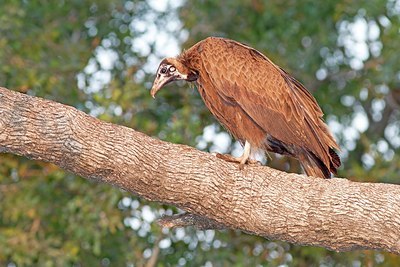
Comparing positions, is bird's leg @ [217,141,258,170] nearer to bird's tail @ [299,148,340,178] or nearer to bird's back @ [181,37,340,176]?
bird's back @ [181,37,340,176]

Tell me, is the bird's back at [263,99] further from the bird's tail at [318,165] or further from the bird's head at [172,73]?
the bird's head at [172,73]

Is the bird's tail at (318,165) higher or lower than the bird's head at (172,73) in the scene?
lower

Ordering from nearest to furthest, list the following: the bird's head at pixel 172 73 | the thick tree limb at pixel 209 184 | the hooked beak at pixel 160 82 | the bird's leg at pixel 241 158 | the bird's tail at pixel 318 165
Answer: the thick tree limb at pixel 209 184 → the bird's leg at pixel 241 158 → the bird's tail at pixel 318 165 → the bird's head at pixel 172 73 → the hooked beak at pixel 160 82

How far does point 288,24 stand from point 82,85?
198cm

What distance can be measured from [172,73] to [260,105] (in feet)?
2.13

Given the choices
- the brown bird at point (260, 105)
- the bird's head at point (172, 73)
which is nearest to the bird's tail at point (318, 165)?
the brown bird at point (260, 105)

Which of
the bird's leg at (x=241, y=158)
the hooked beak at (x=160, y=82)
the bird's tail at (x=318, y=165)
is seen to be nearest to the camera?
the bird's leg at (x=241, y=158)

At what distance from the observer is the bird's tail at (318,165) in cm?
640

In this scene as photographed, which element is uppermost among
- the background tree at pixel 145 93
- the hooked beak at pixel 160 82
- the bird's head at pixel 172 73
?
the bird's head at pixel 172 73

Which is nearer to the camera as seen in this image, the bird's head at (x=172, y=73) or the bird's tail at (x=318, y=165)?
the bird's tail at (x=318, y=165)

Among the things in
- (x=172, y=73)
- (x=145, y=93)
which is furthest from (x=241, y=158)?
(x=145, y=93)

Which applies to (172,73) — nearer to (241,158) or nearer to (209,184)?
(241,158)

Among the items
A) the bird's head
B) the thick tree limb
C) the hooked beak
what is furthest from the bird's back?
the thick tree limb

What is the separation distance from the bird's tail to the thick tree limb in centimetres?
56
